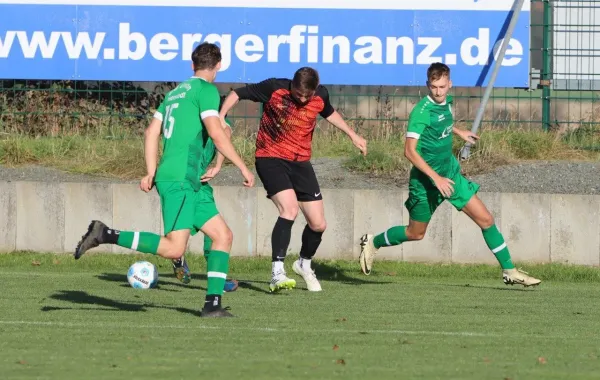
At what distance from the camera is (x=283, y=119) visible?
40.7ft

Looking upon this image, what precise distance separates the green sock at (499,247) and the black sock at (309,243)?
1583 mm

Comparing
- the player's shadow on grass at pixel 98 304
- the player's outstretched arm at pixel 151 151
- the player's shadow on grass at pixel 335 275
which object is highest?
the player's outstretched arm at pixel 151 151

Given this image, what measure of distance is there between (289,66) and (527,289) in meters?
6.41

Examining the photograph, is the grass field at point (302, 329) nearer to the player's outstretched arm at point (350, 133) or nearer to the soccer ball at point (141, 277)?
the soccer ball at point (141, 277)

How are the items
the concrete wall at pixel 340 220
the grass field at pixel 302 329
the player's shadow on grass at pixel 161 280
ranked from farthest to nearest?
the concrete wall at pixel 340 220, the player's shadow on grass at pixel 161 280, the grass field at pixel 302 329

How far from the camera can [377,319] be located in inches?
401

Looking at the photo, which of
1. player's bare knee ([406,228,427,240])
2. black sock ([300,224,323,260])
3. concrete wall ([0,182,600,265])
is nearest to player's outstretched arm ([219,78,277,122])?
black sock ([300,224,323,260])

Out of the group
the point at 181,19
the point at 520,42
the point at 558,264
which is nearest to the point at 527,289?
the point at 558,264

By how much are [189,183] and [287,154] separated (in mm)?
2553

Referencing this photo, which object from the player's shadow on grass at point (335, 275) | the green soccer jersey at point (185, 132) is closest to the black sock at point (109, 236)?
the green soccer jersey at point (185, 132)

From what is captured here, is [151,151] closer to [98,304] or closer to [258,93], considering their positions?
[98,304]

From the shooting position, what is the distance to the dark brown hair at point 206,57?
9961mm

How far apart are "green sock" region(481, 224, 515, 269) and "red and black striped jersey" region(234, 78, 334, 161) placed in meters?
1.86

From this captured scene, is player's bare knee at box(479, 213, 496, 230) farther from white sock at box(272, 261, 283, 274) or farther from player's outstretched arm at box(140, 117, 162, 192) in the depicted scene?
player's outstretched arm at box(140, 117, 162, 192)
